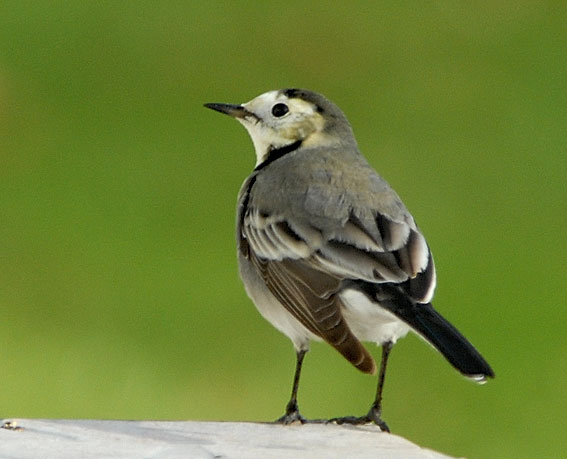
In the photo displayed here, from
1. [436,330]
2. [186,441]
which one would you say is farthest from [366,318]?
[186,441]

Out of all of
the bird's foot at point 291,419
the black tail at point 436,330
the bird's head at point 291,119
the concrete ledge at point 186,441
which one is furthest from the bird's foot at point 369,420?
the bird's head at point 291,119

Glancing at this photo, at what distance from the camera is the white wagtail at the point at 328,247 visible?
4.66m

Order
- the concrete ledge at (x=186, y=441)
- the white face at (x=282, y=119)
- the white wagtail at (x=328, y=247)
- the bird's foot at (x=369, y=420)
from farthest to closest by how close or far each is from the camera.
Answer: the white face at (x=282, y=119), the bird's foot at (x=369, y=420), the white wagtail at (x=328, y=247), the concrete ledge at (x=186, y=441)

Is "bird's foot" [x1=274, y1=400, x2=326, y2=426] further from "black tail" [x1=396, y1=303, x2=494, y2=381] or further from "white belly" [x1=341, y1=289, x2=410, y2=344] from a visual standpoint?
"black tail" [x1=396, y1=303, x2=494, y2=381]

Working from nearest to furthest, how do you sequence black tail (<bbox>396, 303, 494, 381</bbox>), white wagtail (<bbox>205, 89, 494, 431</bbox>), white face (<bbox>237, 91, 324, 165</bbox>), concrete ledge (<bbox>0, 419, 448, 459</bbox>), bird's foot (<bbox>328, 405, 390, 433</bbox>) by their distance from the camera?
concrete ledge (<bbox>0, 419, 448, 459</bbox>) → black tail (<bbox>396, 303, 494, 381</bbox>) → white wagtail (<bbox>205, 89, 494, 431</bbox>) → bird's foot (<bbox>328, 405, 390, 433</bbox>) → white face (<bbox>237, 91, 324, 165</bbox>)

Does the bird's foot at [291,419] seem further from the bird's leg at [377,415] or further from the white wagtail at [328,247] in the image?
the bird's leg at [377,415]

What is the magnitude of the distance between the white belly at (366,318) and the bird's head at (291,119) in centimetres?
133

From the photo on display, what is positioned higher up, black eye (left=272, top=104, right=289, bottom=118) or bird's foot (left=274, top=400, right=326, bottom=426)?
black eye (left=272, top=104, right=289, bottom=118)

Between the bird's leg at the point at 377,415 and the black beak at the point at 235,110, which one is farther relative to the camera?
the black beak at the point at 235,110

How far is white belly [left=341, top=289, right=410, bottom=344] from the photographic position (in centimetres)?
473

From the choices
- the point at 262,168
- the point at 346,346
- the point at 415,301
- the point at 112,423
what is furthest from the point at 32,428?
the point at 262,168

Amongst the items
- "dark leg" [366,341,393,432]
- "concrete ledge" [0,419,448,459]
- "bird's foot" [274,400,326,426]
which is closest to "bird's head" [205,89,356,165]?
"dark leg" [366,341,393,432]

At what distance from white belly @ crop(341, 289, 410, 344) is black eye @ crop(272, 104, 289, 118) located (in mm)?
1464

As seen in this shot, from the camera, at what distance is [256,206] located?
554 cm
